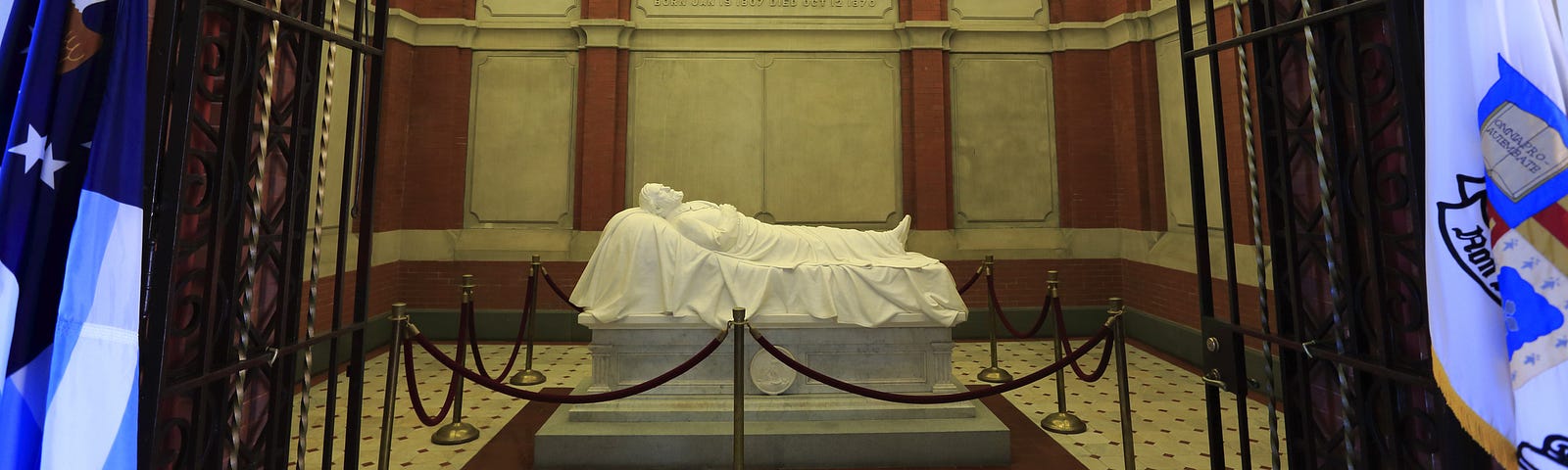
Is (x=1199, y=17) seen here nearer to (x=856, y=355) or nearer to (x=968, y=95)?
(x=968, y=95)

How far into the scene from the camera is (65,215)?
1547 millimetres

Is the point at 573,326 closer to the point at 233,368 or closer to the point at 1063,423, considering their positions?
the point at 1063,423

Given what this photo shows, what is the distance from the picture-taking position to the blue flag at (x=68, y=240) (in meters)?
1.46

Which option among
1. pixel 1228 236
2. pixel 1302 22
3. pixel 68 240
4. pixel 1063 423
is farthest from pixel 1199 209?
pixel 68 240

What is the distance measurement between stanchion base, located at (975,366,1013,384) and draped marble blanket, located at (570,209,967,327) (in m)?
1.41

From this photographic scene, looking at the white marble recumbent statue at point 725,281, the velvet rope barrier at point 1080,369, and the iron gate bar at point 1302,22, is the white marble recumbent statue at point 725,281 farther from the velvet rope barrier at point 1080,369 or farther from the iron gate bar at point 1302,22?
the iron gate bar at point 1302,22

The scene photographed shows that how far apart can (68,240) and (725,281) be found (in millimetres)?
2966

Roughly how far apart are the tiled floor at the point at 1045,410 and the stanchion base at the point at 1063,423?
0.08 m

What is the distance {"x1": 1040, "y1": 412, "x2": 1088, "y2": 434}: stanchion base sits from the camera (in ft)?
13.7

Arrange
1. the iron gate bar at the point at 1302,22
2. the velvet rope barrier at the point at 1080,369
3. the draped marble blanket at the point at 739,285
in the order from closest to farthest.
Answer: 1. the iron gate bar at the point at 1302,22
2. the velvet rope barrier at the point at 1080,369
3. the draped marble blanket at the point at 739,285

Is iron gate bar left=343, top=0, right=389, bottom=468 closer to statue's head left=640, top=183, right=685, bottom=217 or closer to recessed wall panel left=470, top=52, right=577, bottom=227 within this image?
statue's head left=640, top=183, right=685, bottom=217

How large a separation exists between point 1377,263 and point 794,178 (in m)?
5.84

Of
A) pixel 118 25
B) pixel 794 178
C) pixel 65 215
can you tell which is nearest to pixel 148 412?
pixel 65 215

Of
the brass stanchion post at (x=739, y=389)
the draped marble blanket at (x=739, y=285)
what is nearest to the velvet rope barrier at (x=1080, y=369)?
the draped marble blanket at (x=739, y=285)
